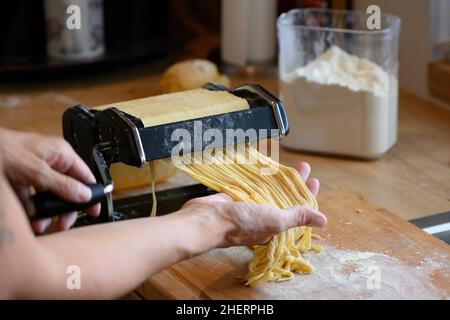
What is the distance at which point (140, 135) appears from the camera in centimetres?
127

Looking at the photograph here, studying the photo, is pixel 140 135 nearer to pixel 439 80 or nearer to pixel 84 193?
pixel 84 193

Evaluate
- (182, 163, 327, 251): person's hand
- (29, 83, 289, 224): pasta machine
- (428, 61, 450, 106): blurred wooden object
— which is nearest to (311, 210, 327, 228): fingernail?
(182, 163, 327, 251): person's hand

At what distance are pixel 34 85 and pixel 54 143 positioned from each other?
1048 mm

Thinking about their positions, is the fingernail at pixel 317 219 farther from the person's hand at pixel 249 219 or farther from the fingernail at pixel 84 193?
the fingernail at pixel 84 193

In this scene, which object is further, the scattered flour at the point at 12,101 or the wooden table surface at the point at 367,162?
the scattered flour at the point at 12,101

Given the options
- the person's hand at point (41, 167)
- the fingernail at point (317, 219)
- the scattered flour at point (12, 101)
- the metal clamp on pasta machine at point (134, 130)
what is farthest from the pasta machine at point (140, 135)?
the scattered flour at point (12, 101)

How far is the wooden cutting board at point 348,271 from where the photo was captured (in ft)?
3.83

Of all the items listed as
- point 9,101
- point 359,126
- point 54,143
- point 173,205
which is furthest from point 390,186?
point 9,101

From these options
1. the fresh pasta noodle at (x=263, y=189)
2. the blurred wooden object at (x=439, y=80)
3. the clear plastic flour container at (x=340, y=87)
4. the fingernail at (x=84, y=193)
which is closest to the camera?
the fingernail at (x=84, y=193)

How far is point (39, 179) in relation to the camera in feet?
3.55

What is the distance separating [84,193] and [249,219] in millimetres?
224

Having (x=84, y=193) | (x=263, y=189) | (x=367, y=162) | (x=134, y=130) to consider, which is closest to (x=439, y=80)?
(x=367, y=162)

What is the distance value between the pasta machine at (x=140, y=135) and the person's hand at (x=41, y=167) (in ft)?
0.34
